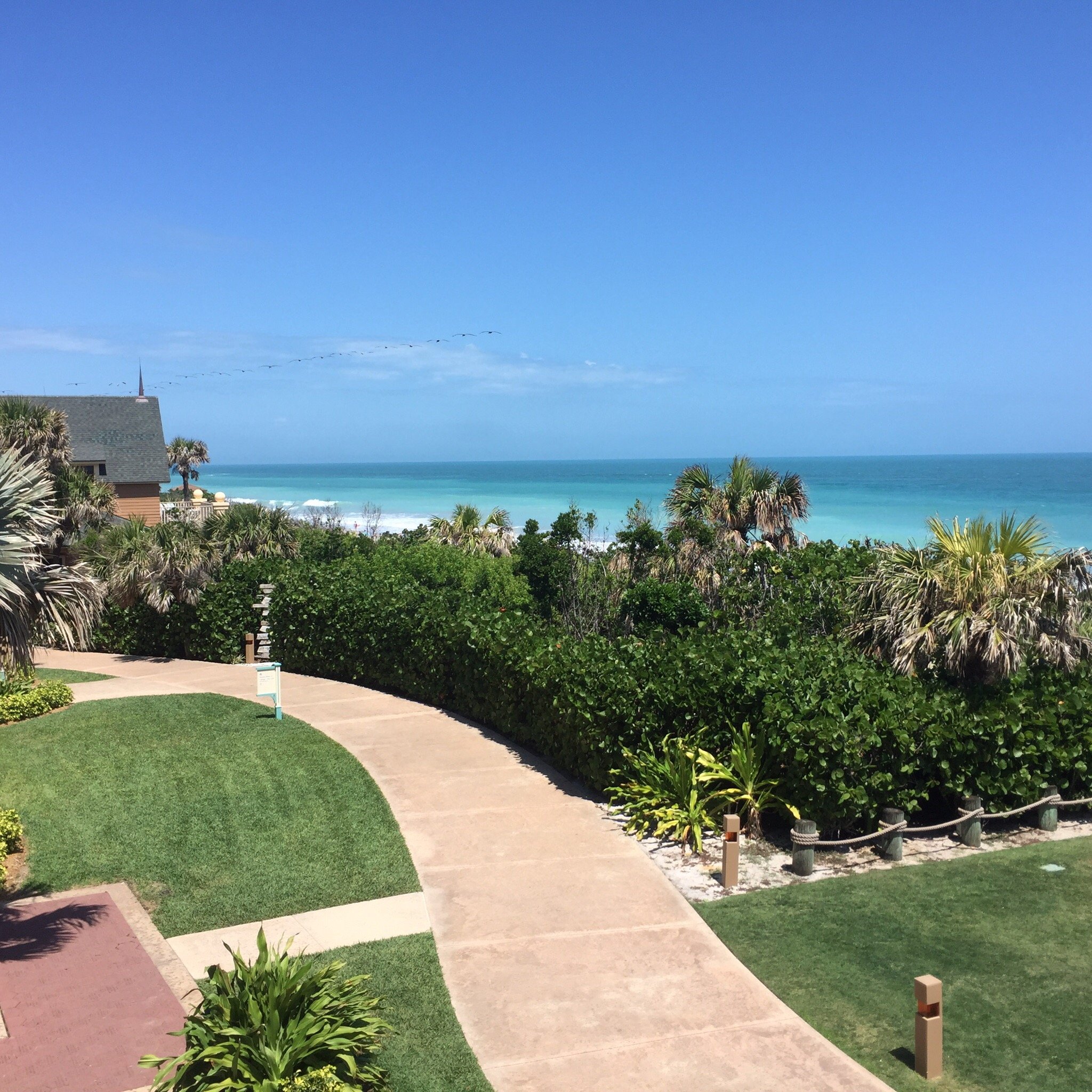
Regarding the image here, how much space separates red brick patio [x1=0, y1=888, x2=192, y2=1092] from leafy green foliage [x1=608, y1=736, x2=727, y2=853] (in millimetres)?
5070

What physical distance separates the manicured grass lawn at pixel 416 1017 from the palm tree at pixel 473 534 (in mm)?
24373

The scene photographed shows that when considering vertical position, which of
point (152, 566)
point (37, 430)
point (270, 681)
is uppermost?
point (37, 430)

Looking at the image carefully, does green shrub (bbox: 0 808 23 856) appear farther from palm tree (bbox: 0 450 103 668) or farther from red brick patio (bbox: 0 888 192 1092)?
palm tree (bbox: 0 450 103 668)

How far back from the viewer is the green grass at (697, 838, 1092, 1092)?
6551mm

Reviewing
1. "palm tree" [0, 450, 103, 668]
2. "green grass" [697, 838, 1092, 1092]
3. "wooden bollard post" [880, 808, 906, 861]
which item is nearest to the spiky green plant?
"wooden bollard post" [880, 808, 906, 861]

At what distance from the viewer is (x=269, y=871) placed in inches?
384

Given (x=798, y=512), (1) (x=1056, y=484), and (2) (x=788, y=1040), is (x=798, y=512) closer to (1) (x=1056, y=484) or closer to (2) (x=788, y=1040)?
(2) (x=788, y=1040)

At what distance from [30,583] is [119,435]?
37.4 m

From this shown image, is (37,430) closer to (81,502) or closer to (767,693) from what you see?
(81,502)

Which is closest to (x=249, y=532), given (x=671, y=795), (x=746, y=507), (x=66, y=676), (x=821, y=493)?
(x=66, y=676)

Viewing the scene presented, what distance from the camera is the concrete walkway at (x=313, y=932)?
809 cm

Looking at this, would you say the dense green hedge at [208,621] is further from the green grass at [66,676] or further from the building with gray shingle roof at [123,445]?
the building with gray shingle roof at [123,445]

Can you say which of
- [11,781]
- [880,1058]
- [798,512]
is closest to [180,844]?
[11,781]

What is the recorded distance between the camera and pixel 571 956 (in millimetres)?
8109
